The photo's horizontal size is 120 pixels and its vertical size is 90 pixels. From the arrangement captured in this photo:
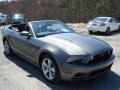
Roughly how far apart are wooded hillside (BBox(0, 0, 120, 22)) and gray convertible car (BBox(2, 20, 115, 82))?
68.2 ft

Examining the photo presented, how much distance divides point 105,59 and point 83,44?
0.64 m

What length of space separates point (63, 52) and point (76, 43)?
0.56 metres

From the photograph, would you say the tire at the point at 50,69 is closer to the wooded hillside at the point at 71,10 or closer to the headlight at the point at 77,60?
the headlight at the point at 77,60

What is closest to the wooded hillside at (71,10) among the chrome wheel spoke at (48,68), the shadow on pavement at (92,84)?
the shadow on pavement at (92,84)

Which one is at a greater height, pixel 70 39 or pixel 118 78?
pixel 70 39

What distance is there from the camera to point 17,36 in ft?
24.7

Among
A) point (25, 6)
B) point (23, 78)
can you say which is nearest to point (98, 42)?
point (23, 78)

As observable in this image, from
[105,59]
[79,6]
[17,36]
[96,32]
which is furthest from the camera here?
[79,6]

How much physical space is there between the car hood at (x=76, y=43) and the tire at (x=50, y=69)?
40 cm

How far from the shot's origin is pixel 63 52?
17.8ft

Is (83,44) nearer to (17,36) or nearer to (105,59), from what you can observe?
(105,59)

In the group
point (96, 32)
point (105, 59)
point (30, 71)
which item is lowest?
point (96, 32)

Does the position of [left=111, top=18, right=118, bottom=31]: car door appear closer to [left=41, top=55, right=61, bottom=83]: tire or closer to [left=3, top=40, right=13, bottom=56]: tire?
[left=3, top=40, right=13, bottom=56]: tire

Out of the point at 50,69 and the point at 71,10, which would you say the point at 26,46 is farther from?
the point at 71,10
